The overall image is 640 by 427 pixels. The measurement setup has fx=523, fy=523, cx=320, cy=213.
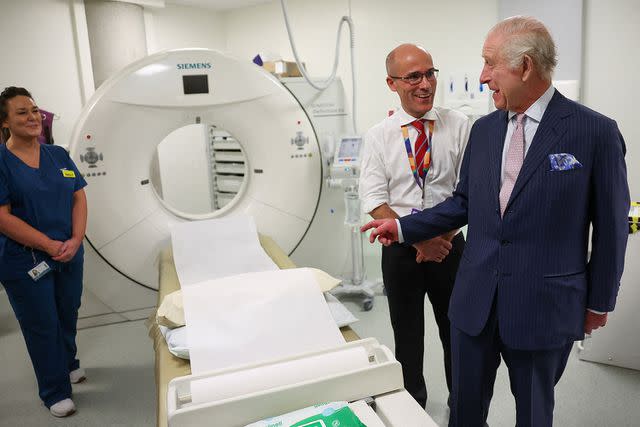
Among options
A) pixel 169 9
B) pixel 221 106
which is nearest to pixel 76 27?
pixel 169 9

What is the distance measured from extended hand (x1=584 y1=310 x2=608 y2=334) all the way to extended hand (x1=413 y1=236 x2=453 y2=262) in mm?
508

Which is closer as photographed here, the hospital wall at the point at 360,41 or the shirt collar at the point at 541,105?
the shirt collar at the point at 541,105

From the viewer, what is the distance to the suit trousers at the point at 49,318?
203cm

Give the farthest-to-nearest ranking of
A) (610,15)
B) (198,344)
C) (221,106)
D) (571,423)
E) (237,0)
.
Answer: (237,0), (610,15), (221,106), (571,423), (198,344)

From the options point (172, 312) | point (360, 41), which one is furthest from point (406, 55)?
point (360, 41)

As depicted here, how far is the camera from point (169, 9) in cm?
444

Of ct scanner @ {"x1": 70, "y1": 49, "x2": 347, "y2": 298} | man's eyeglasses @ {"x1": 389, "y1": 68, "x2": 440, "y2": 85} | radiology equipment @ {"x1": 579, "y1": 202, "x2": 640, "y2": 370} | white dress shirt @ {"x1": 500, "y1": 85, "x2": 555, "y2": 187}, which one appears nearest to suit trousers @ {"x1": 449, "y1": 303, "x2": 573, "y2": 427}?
white dress shirt @ {"x1": 500, "y1": 85, "x2": 555, "y2": 187}

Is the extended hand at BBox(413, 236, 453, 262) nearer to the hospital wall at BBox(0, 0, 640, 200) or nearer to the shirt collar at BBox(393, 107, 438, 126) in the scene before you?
the shirt collar at BBox(393, 107, 438, 126)

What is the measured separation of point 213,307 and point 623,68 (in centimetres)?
271

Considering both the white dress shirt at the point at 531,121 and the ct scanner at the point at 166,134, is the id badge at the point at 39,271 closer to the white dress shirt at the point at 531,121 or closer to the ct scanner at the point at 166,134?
the ct scanner at the point at 166,134

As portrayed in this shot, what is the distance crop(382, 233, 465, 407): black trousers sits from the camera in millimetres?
1750

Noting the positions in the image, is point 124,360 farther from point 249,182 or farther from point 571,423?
point 571,423

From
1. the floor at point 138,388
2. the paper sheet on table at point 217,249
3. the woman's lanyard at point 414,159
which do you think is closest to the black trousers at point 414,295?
the woman's lanyard at point 414,159

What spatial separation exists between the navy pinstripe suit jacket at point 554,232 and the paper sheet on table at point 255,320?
478 millimetres
